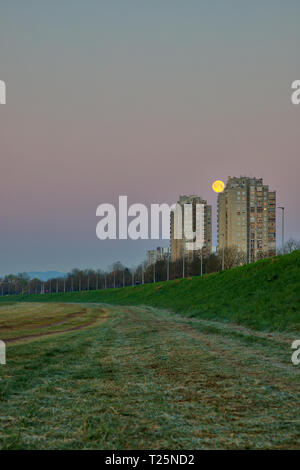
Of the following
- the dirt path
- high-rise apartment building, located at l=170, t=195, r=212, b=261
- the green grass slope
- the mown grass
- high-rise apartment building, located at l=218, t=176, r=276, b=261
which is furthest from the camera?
high-rise apartment building, located at l=170, t=195, r=212, b=261

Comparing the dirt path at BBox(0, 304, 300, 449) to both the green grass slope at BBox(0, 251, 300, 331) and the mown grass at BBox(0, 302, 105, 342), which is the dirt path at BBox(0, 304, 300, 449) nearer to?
the mown grass at BBox(0, 302, 105, 342)

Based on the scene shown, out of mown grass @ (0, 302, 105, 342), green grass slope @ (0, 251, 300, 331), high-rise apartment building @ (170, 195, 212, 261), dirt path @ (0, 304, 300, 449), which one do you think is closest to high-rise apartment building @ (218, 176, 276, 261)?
high-rise apartment building @ (170, 195, 212, 261)

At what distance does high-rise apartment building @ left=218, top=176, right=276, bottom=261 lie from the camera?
145250 millimetres

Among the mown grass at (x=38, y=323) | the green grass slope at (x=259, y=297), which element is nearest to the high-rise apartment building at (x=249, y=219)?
the green grass slope at (x=259, y=297)

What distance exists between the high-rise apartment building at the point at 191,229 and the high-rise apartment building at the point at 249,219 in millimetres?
12889

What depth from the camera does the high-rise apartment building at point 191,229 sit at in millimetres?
159625

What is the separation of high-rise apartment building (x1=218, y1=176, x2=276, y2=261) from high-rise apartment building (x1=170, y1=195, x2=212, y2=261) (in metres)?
12.9

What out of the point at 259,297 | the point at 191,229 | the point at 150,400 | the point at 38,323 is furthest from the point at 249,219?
the point at 150,400

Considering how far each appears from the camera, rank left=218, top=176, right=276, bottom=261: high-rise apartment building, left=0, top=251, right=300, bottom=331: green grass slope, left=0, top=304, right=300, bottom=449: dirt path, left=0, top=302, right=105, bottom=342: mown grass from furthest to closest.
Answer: left=218, top=176, right=276, bottom=261: high-rise apartment building < left=0, top=251, right=300, bottom=331: green grass slope < left=0, top=302, right=105, bottom=342: mown grass < left=0, top=304, right=300, bottom=449: dirt path

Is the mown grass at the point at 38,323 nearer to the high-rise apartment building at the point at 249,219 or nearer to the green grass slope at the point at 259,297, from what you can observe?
the green grass slope at the point at 259,297

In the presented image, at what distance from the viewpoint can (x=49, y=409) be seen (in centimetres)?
625

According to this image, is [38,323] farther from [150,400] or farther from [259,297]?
[150,400]
